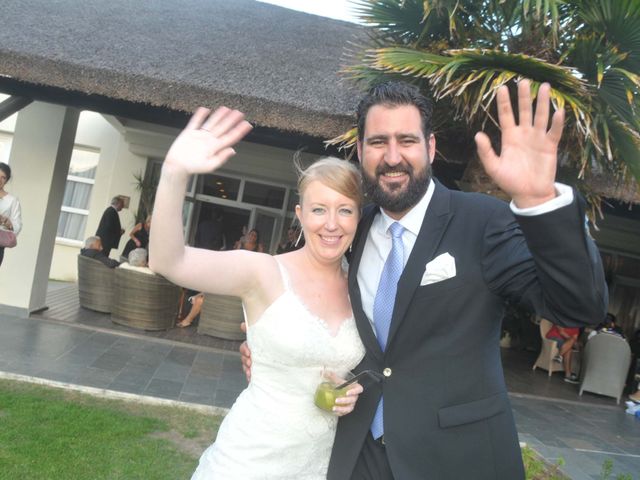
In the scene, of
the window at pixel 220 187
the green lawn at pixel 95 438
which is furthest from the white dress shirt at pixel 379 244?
the window at pixel 220 187

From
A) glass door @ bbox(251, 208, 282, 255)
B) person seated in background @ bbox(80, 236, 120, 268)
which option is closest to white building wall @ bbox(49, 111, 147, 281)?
glass door @ bbox(251, 208, 282, 255)

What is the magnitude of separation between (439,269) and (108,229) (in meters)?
8.39

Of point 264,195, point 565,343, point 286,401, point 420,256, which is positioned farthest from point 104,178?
point 420,256

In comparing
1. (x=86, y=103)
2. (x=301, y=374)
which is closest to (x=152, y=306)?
(x=86, y=103)

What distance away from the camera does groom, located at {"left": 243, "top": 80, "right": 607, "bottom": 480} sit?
127 centimetres

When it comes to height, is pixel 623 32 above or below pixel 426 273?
above

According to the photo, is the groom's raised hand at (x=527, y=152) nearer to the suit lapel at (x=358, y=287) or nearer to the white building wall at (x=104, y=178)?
the suit lapel at (x=358, y=287)

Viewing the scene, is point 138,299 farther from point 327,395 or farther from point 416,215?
point 416,215

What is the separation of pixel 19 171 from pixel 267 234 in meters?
5.84

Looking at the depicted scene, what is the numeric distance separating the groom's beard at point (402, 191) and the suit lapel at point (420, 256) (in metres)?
0.08

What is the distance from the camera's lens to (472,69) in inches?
161

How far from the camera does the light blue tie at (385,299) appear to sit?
1773mm

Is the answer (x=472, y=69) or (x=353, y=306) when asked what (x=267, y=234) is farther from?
(x=353, y=306)

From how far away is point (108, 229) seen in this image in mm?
8961
